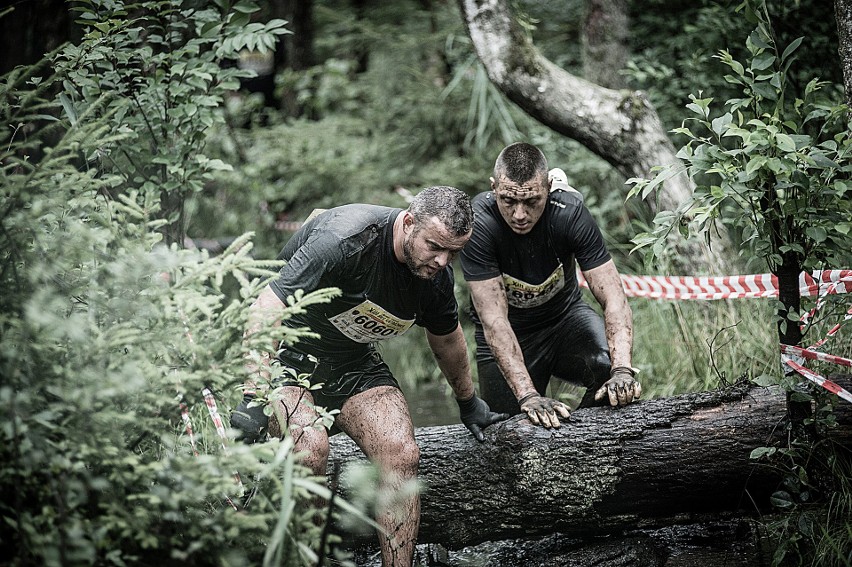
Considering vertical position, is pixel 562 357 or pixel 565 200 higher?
pixel 565 200

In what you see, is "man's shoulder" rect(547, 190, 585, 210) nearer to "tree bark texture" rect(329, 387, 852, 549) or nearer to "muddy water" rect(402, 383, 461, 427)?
"tree bark texture" rect(329, 387, 852, 549)

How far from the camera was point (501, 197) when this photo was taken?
3.83 metres

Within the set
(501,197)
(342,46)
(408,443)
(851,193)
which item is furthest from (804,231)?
(342,46)

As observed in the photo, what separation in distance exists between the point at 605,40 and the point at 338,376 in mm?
4771

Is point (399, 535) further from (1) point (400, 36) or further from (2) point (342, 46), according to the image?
(2) point (342, 46)

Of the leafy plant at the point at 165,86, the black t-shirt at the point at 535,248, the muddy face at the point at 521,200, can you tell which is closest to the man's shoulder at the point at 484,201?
the black t-shirt at the point at 535,248

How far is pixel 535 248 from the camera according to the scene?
4023mm

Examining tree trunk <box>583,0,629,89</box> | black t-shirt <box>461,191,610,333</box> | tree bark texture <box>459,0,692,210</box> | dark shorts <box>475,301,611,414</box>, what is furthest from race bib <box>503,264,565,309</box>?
tree trunk <box>583,0,629,89</box>

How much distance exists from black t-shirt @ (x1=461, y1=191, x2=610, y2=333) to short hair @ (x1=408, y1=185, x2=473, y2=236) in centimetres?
73

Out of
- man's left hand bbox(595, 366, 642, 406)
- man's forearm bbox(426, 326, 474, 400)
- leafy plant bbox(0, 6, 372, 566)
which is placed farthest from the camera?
man's forearm bbox(426, 326, 474, 400)

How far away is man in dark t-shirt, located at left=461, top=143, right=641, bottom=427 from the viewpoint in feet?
12.1

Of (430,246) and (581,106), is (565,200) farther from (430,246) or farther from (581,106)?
(581,106)

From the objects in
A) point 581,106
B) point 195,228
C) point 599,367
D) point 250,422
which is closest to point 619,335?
point 599,367

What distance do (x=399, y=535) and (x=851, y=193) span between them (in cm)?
260
